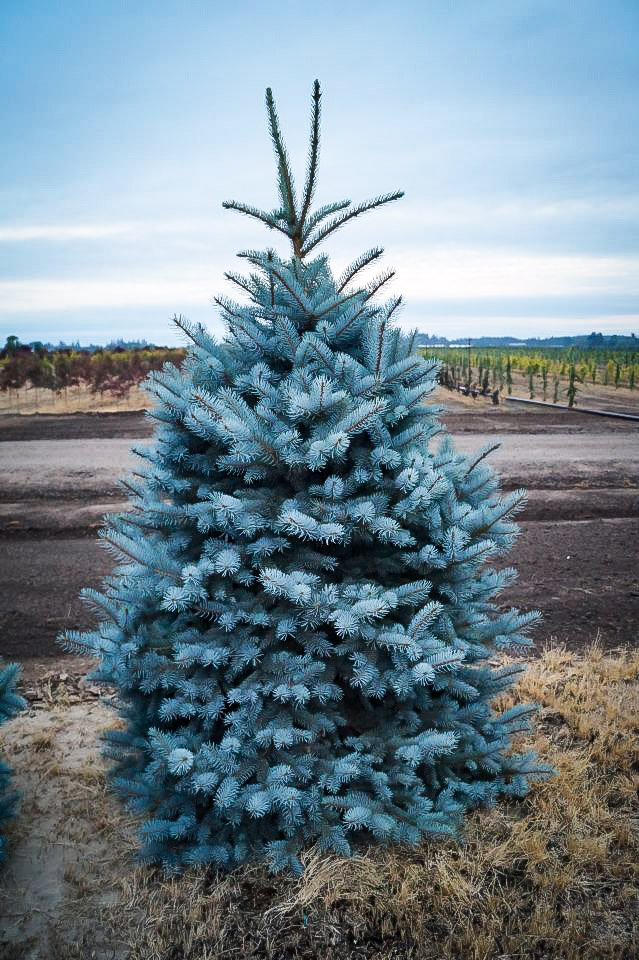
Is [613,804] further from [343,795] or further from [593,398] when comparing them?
[593,398]

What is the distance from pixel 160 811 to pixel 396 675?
4.12 feet

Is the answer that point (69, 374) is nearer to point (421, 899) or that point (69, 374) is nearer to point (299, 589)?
point (299, 589)

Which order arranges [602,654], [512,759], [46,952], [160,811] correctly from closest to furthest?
[46,952] < [160,811] < [512,759] < [602,654]

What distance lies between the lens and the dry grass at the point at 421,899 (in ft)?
8.00

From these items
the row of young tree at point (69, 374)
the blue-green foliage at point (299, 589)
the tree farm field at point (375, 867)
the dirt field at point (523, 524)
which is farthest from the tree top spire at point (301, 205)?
the row of young tree at point (69, 374)

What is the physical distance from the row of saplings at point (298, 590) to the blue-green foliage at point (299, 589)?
0.01m

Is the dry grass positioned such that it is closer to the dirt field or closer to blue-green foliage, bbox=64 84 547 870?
blue-green foliage, bbox=64 84 547 870

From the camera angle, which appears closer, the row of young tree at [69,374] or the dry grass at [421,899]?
the dry grass at [421,899]

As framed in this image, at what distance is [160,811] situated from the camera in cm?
284

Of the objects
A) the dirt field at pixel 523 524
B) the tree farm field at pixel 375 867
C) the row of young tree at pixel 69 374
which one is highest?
the row of young tree at pixel 69 374

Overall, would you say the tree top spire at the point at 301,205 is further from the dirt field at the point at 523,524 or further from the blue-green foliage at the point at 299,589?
the dirt field at the point at 523,524

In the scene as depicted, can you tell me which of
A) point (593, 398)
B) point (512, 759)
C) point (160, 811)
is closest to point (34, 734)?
point (160, 811)

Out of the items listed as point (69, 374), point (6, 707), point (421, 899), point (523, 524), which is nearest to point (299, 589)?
point (421, 899)

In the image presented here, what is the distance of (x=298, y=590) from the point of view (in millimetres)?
2414
